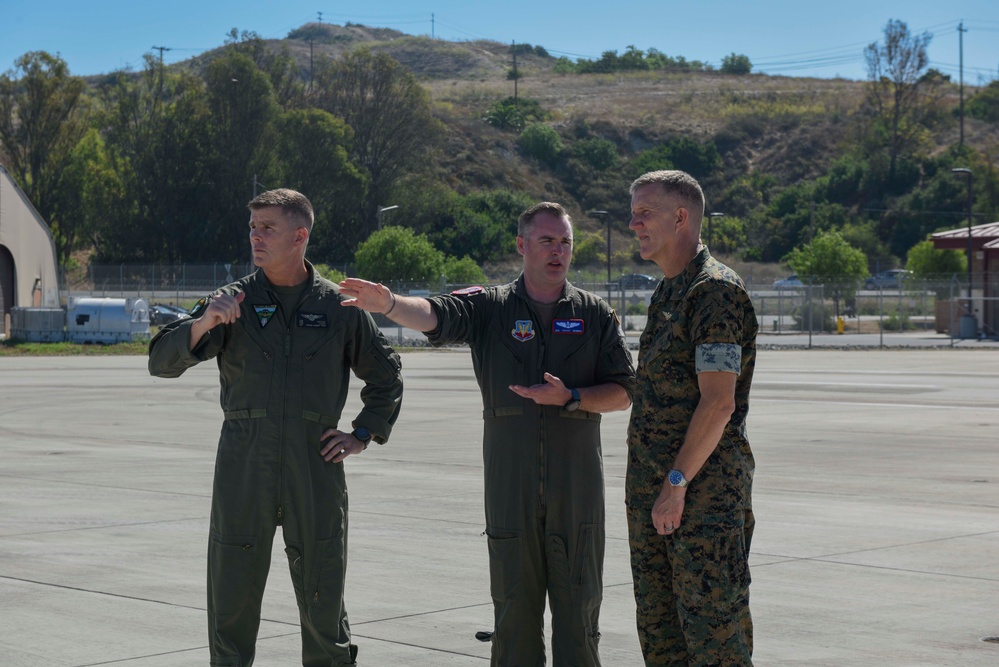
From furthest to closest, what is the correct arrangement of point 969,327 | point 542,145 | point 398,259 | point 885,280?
point 542,145, point 885,280, point 398,259, point 969,327

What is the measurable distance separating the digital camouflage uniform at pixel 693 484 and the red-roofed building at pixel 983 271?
141 feet

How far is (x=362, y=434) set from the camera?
5191mm

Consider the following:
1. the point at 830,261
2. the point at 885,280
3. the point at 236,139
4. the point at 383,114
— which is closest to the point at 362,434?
the point at 830,261

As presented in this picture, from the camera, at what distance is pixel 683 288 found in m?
4.43

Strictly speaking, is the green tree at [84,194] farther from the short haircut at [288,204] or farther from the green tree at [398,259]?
the short haircut at [288,204]

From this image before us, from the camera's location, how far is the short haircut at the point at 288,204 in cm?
494

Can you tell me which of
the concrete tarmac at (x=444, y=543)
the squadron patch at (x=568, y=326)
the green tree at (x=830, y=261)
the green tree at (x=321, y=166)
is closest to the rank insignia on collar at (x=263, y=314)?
the squadron patch at (x=568, y=326)

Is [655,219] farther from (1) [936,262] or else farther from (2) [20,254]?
(1) [936,262]

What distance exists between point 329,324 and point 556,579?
4.65 ft

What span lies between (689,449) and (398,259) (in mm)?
57596

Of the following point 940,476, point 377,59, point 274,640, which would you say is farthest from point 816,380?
point 377,59

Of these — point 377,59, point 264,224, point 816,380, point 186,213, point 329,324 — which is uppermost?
point 377,59

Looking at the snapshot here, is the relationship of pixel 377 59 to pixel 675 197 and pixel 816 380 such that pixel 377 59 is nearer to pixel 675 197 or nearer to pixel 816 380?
pixel 816 380

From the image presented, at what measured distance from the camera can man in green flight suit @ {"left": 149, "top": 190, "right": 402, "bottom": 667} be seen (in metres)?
4.88
